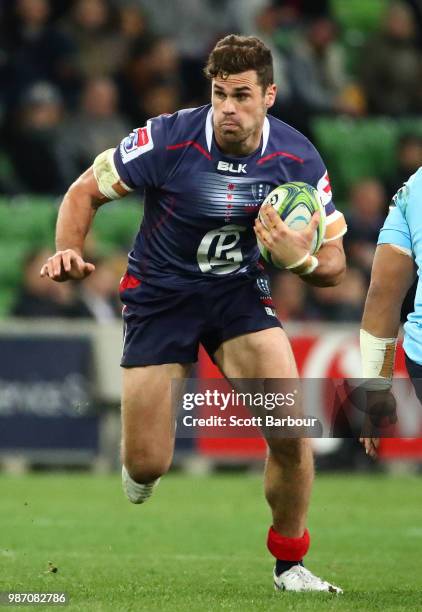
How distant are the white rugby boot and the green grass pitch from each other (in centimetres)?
7

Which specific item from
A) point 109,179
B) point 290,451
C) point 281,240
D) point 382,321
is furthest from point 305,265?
point 109,179

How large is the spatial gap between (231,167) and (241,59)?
54 centimetres

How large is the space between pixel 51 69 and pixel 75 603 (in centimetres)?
1105

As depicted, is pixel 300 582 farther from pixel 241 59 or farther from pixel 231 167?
pixel 241 59

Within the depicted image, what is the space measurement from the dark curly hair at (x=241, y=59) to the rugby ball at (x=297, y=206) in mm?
549

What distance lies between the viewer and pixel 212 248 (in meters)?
7.41

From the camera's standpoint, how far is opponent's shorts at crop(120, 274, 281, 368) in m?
7.45

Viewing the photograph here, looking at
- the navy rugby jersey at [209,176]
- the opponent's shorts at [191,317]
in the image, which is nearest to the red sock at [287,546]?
the opponent's shorts at [191,317]

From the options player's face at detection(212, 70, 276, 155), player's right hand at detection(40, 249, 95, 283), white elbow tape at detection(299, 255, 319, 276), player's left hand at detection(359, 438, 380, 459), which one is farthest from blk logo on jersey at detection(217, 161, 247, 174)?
player's left hand at detection(359, 438, 380, 459)

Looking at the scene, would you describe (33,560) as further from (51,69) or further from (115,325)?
(51,69)

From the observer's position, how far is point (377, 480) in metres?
13.9

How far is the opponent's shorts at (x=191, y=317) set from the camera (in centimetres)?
745

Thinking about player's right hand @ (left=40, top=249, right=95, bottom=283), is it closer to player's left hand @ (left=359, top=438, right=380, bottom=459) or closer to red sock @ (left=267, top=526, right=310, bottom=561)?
player's left hand @ (left=359, top=438, right=380, bottom=459)

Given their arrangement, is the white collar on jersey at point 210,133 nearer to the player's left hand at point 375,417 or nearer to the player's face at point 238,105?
the player's face at point 238,105
